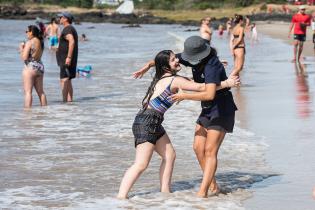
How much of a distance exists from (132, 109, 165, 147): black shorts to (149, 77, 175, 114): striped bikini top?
4 cm

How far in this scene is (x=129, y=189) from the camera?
670 centimetres

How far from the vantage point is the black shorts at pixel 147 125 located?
653 cm

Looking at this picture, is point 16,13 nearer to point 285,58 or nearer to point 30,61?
point 285,58

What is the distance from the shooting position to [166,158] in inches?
266

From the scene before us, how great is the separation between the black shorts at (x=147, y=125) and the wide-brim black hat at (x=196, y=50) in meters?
0.55

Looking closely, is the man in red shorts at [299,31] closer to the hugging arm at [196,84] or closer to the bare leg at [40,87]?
the bare leg at [40,87]

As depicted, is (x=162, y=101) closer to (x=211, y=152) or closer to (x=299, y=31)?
(x=211, y=152)

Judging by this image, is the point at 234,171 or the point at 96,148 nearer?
the point at 234,171

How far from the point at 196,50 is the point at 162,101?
53 cm

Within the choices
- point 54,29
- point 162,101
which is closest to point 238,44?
point 162,101

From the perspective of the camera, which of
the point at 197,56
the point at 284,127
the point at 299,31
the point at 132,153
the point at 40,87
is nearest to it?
the point at 197,56

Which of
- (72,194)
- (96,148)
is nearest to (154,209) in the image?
(72,194)

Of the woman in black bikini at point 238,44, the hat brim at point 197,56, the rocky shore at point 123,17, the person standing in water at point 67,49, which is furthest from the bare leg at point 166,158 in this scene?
the rocky shore at point 123,17

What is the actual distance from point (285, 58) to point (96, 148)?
15074 millimetres
